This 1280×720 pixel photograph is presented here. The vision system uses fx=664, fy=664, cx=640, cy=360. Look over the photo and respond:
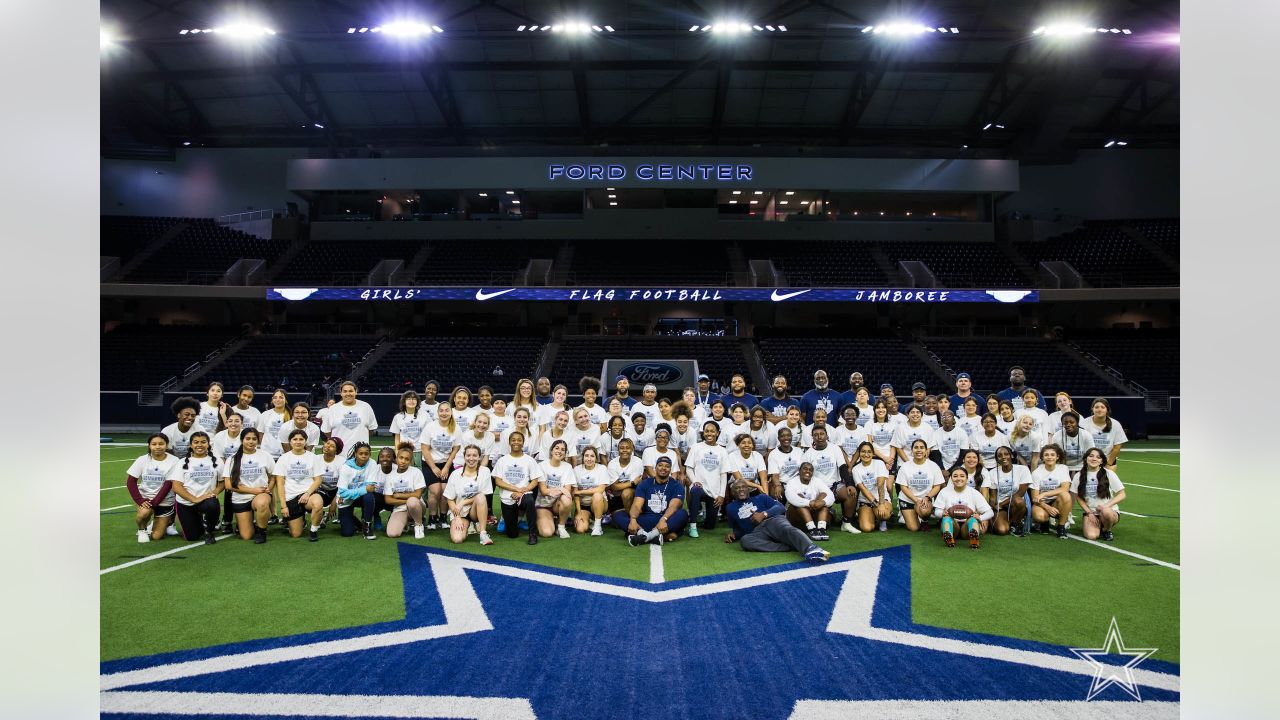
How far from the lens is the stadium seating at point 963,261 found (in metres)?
27.0

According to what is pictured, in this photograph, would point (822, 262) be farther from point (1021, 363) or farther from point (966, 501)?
point (966, 501)

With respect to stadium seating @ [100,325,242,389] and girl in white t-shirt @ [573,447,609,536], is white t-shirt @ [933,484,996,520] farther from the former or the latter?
stadium seating @ [100,325,242,389]

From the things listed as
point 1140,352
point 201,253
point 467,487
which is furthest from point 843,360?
point 201,253

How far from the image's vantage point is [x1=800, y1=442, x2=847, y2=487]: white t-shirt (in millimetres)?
8492

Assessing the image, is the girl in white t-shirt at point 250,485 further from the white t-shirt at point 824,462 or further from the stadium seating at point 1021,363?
the stadium seating at point 1021,363

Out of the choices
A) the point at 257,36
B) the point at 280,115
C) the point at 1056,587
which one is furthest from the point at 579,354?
the point at 1056,587

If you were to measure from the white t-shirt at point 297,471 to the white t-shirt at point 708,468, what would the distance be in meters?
4.62

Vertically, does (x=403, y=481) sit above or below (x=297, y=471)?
below

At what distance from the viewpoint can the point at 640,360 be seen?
2302 centimetres

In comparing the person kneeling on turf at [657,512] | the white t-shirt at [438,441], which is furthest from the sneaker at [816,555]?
the white t-shirt at [438,441]

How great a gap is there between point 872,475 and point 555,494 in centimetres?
405

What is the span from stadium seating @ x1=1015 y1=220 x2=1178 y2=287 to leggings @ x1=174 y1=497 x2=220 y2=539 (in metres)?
30.0

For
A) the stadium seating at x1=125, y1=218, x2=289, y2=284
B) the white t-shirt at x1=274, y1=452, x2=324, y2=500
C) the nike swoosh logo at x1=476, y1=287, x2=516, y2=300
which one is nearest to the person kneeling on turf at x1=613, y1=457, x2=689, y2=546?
the white t-shirt at x1=274, y1=452, x2=324, y2=500

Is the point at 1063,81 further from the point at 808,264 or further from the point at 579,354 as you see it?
the point at 579,354
